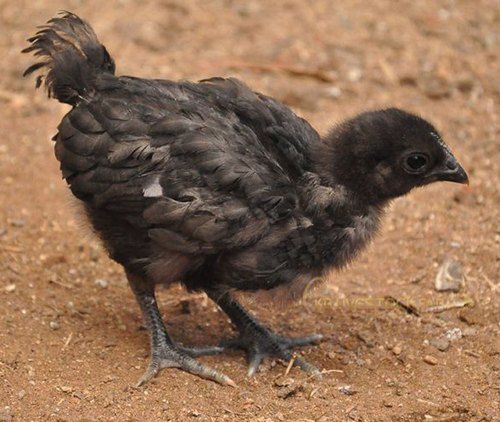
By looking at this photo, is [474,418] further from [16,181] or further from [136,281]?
[16,181]

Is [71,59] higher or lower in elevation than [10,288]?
higher

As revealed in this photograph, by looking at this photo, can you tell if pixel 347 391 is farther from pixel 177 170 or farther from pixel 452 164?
pixel 177 170

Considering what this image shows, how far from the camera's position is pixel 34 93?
7.96m

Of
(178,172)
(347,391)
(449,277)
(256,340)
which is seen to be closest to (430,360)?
(347,391)

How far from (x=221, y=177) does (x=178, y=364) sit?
45.9 inches

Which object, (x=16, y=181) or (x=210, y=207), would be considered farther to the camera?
(x=16, y=181)

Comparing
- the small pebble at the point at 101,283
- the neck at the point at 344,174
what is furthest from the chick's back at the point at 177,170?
the small pebble at the point at 101,283

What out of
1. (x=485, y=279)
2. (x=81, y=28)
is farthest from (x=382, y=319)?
(x=81, y=28)

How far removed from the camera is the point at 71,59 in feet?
16.8

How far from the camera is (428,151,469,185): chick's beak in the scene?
16.2ft

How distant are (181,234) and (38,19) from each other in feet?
15.5

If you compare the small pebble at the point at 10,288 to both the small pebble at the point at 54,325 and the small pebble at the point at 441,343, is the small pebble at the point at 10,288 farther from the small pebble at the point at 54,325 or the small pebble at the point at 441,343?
the small pebble at the point at 441,343

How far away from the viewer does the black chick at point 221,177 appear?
4703 mm

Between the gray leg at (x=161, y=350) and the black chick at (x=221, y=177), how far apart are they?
11 mm
